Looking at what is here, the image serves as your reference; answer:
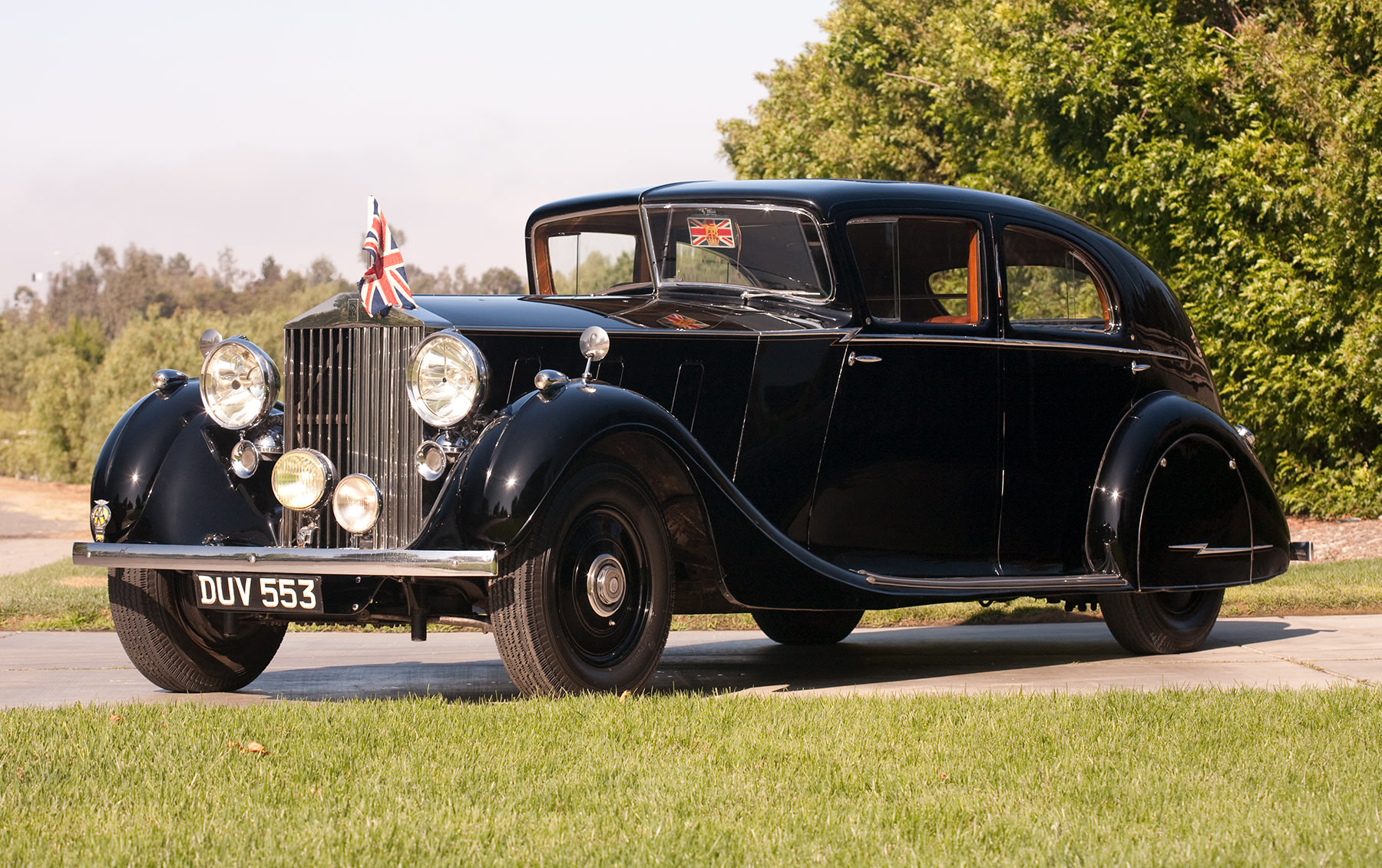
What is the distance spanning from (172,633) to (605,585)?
5.98ft

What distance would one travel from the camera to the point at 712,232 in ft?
20.0

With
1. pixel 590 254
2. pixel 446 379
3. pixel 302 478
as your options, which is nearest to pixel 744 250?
pixel 590 254

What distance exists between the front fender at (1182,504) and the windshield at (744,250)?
1693mm

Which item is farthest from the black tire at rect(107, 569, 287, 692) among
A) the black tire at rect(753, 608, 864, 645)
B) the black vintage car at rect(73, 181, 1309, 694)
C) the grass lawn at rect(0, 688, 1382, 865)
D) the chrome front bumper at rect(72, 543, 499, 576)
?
the black tire at rect(753, 608, 864, 645)

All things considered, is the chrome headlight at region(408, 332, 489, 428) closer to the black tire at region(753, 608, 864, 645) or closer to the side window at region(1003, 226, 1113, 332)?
the side window at region(1003, 226, 1113, 332)

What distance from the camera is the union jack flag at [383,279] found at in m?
Result: 5.01

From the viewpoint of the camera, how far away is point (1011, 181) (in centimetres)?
2086

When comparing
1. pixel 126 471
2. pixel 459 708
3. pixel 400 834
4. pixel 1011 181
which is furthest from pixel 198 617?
pixel 1011 181

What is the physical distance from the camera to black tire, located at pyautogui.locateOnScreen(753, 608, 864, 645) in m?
7.42

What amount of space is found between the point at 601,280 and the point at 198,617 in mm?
2383

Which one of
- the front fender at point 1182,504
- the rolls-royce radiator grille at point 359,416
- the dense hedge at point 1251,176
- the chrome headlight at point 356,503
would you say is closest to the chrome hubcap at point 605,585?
the rolls-royce radiator grille at point 359,416

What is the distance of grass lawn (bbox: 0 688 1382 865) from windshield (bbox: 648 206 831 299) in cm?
193

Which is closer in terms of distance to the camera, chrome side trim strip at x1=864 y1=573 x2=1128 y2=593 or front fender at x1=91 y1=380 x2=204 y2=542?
front fender at x1=91 y1=380 x2=204 y2=542

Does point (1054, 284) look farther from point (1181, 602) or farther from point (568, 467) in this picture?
point (568, 467)
